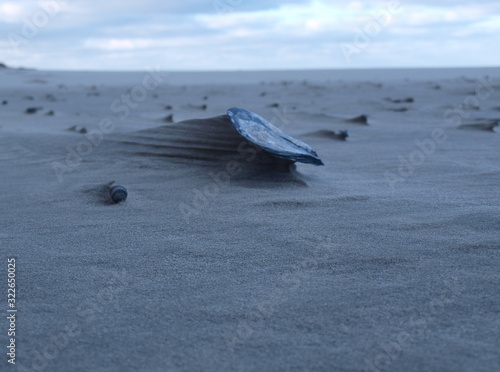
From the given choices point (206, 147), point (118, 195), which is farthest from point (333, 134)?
point (118, 195)

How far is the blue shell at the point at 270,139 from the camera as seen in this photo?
271cm

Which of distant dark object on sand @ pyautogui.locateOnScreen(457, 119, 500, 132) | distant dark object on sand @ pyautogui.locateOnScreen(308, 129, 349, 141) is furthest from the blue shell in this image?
distant dark object on sand @ pyautogui.locateOnScreen(457, 119, 500, 132)

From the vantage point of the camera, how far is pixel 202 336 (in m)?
1.28

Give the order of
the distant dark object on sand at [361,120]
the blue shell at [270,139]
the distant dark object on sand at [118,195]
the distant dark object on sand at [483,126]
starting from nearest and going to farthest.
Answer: the distant dark object on sand at [118,195] → the blue shell at [270,139] → the distant dark object on sand at [483,126] → the distant dark object on sand at [361,120]

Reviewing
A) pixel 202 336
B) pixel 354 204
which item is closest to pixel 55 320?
pixel 202 336

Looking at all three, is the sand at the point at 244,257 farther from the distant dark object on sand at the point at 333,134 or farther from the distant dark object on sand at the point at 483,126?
the distant dark object on sand at the point at 483,126

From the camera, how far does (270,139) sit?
2.85m

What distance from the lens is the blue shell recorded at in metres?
2.71

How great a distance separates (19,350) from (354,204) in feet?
4.55

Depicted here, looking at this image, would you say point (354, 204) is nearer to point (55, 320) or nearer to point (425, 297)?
Answer: point (425, 297)

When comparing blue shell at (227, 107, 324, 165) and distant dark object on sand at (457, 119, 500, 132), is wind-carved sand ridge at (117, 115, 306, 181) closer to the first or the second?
blue shell at (227, 107, 324, 165)

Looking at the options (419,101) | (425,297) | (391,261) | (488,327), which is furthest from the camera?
(419,101)

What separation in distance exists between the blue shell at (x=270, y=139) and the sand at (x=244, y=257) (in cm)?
11

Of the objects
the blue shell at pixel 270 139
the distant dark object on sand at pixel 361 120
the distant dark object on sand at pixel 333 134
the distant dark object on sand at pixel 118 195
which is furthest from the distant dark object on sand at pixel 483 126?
the distant dark object on sand at pixel 118 195
